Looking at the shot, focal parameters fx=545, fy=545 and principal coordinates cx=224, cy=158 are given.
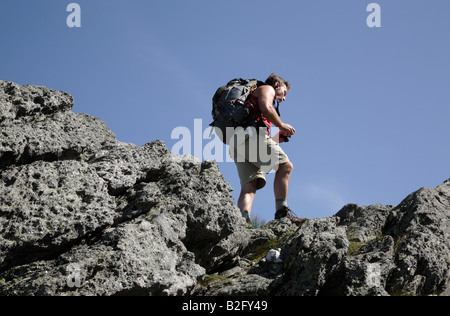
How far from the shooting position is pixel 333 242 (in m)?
8.42

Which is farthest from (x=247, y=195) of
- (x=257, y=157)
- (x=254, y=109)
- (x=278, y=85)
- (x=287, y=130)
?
(x=278, y=85)

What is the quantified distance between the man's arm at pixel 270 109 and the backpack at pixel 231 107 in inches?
15.3

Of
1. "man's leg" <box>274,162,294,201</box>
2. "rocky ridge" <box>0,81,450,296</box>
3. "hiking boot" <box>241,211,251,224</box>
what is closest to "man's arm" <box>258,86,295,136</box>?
"man's leg" <box>274,162,294,201</box>

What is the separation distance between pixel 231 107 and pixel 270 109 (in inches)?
36.7

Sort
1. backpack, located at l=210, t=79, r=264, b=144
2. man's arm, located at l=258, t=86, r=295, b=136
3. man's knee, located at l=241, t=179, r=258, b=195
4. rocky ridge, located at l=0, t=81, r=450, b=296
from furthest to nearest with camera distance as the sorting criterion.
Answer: man's knee, located at l=241, t=179, r=258, b=195 → backpack, located at l=210, t=79, r=264, b=144 → man's arm, located at l=258, t=86, r=295, b=136 → rocky ridge, located at l=0, t=81, r=450, b=296

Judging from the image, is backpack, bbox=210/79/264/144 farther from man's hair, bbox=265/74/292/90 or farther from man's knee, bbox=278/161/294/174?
man's knee, bbox=278/161/294/174

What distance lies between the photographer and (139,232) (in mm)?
8203

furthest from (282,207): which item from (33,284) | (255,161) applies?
(33,284)

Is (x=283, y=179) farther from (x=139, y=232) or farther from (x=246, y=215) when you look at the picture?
(x=139, y=232)

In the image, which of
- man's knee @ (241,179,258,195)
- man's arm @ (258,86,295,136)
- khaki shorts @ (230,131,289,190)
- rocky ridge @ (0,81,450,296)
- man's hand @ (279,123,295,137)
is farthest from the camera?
man's knee @ (241,179,258,195)

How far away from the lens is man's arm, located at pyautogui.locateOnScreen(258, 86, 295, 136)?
12.9 metres

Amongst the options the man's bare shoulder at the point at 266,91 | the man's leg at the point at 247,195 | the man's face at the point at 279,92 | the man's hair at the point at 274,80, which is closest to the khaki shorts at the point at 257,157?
the man's leg at the point at 247,195

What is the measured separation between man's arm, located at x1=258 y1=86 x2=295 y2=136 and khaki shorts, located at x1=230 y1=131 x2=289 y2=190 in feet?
1.59
